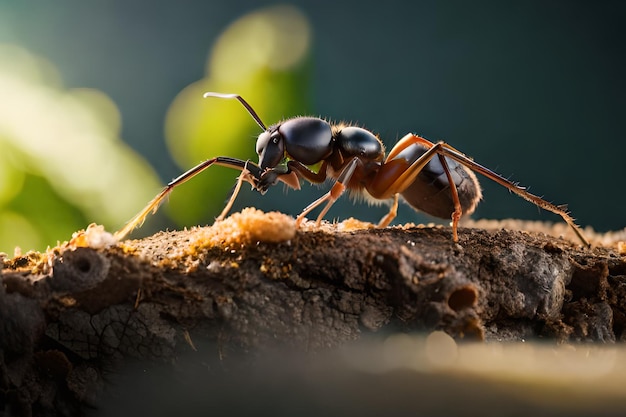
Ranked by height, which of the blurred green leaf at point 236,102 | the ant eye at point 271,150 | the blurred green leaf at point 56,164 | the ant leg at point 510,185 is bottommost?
the ant eye at point 271,150

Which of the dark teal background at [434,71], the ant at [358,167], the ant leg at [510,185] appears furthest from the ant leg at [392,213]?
the dark teal background at [434,71]

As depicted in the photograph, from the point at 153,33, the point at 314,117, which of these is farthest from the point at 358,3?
the point at 314,117

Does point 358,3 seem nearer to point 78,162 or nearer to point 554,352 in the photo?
point 78,162

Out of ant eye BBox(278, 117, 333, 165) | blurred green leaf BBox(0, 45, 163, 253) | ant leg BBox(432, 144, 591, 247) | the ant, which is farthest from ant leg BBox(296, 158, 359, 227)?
blurred green leaf BBox(0, 45, 163, 253)

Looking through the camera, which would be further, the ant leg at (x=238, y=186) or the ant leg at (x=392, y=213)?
the ant leg at (x=392, y=213)

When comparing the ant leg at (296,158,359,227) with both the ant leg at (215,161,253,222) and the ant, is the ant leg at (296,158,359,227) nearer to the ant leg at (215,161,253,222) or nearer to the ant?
the ant

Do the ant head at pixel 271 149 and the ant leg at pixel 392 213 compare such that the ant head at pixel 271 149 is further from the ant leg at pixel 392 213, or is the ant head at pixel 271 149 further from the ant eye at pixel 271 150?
the ant leg at pixel 392 213

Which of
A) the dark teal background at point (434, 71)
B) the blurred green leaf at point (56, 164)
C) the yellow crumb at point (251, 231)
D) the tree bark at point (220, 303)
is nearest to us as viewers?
the tree bark at point (220, 303)

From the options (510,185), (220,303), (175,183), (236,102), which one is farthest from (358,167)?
(236,102)
